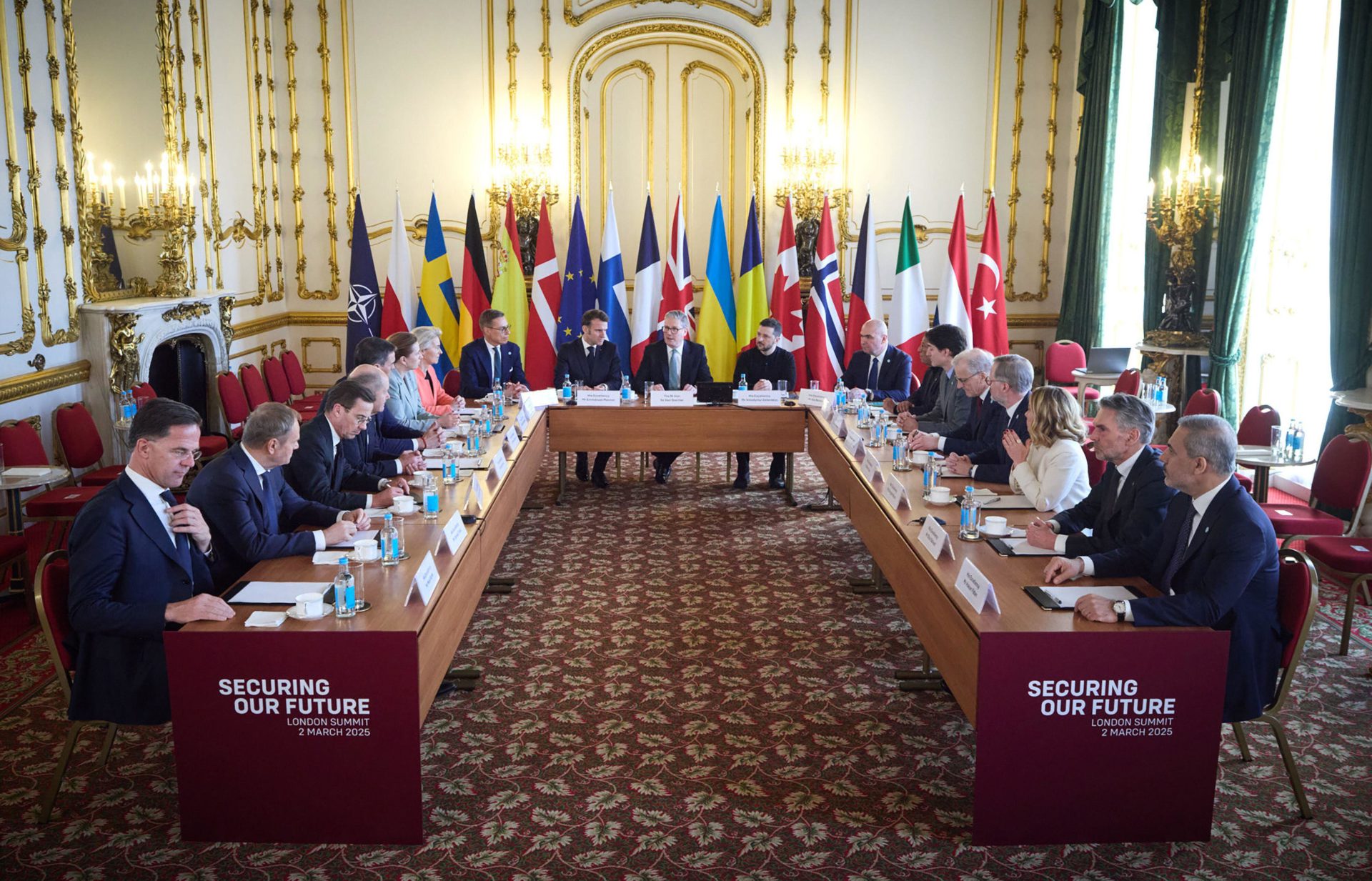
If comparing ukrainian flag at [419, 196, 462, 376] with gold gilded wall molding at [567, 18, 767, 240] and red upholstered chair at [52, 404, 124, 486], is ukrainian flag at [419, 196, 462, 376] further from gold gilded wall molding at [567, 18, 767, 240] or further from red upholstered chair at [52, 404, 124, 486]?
red upholstered chair at [52, 404, 124, 486]

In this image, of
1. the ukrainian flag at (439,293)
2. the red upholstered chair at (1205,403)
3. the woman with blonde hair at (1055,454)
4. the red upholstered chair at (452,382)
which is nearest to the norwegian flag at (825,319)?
the red upholstered chair at (452,382)

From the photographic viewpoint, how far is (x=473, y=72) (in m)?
10.6

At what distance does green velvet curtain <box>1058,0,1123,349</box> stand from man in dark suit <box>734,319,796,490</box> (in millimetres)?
3683

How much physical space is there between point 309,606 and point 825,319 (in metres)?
7.14

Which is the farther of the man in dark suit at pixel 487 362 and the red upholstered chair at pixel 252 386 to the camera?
the red upholstered chair at pixel 252 386

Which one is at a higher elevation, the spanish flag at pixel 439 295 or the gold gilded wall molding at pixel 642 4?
the gold gilded wall molding at pixel 642 4

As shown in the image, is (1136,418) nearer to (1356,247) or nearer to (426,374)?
(1356,247)

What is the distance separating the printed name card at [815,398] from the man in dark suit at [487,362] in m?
1.96

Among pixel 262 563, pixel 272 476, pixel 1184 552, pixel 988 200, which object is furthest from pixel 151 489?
pixel 988 200

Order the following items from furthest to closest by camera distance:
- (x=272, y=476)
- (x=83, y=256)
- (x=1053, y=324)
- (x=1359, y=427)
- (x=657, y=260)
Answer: (x=1053, y=324) → (x=657, y=260) → (x=83, y=256) → (x=1359, y=427) → (x=272, y=476)

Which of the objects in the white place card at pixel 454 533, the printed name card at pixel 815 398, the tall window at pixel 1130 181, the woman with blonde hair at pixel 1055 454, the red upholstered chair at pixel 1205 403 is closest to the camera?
the white place card at pixel 454 533

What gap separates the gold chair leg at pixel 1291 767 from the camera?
3.52 metres

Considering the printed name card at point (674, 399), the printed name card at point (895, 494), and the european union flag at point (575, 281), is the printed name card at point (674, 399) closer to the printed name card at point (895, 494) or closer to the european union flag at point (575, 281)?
the printed name card at point (895, 494)

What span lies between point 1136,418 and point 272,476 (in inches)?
127
